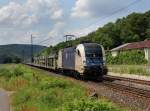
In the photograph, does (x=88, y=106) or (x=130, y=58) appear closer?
(x=88, y=106)

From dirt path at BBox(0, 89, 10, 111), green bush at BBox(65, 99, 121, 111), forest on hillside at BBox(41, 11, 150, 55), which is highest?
forest on hillside at BBox(41, 11, 150, 55)

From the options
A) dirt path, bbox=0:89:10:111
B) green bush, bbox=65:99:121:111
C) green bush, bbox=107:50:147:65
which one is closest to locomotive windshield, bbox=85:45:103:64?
dirt path, bbox=0:89:10:111

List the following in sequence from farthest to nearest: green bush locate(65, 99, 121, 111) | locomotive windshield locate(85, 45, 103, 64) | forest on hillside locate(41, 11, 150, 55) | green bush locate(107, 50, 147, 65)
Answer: forest on hillside locate(41, 11, 150, 55) < green bush locate(107, 50, 147, 65) < locomotive windshield locate(85, 45, 103, 64) < green bush locate(65, 99, 121, 111)

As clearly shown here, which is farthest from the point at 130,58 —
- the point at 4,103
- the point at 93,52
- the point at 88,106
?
the point at 88,106

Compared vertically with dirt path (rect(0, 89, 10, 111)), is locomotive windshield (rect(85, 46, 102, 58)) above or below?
above

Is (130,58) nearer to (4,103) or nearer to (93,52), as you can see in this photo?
(93,52)

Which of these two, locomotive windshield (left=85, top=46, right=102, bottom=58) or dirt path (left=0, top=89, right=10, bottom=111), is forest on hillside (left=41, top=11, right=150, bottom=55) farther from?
dirt path (left=0, top=89, right=10, bottom=111)

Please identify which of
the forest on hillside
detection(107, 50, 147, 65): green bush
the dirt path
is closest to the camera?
the dirt path

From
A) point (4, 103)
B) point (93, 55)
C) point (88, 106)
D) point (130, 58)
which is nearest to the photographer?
point (88, 106)

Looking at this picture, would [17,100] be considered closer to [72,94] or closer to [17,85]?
[72,94]

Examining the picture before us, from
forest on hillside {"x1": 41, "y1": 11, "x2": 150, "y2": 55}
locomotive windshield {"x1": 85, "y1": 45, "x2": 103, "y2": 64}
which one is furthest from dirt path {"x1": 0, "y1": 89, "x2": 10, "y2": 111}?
forest on hillside {"x1": 41, "y1": 11, "x2": 150, "y2": 55}

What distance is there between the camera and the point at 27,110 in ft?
55.6

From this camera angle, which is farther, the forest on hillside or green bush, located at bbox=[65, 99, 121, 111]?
the forest on hillside

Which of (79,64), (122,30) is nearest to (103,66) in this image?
(79,64)
